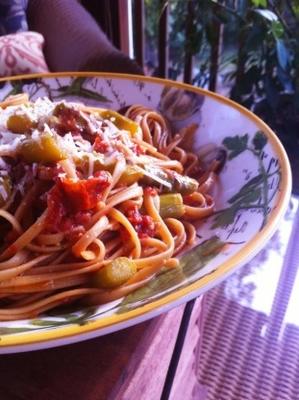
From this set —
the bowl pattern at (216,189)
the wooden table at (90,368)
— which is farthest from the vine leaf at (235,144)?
the wooden table at (90,368)

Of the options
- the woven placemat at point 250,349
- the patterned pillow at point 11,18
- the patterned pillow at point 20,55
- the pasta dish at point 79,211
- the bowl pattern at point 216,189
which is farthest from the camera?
the patterned pillow at point 11,18

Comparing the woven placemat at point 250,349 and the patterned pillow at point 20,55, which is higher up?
the patterned pillow at point 20,55

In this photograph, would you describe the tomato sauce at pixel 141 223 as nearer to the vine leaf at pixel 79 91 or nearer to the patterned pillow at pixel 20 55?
the vine leaf at pixel 79 91

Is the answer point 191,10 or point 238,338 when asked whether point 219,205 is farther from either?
point 191,10

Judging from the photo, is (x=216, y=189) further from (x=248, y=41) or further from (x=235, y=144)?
(x=248, y=41)

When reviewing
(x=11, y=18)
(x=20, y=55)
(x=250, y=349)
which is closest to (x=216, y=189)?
(x=250, y=349)

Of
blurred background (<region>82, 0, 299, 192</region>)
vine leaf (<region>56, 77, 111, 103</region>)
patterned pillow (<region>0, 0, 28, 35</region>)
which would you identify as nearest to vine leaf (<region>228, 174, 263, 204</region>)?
vine leaf (<region>56, 77, 111, 103</region>)

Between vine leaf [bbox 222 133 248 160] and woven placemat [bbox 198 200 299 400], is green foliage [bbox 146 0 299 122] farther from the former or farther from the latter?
vine leaf [bbox 222 133 248 160]
